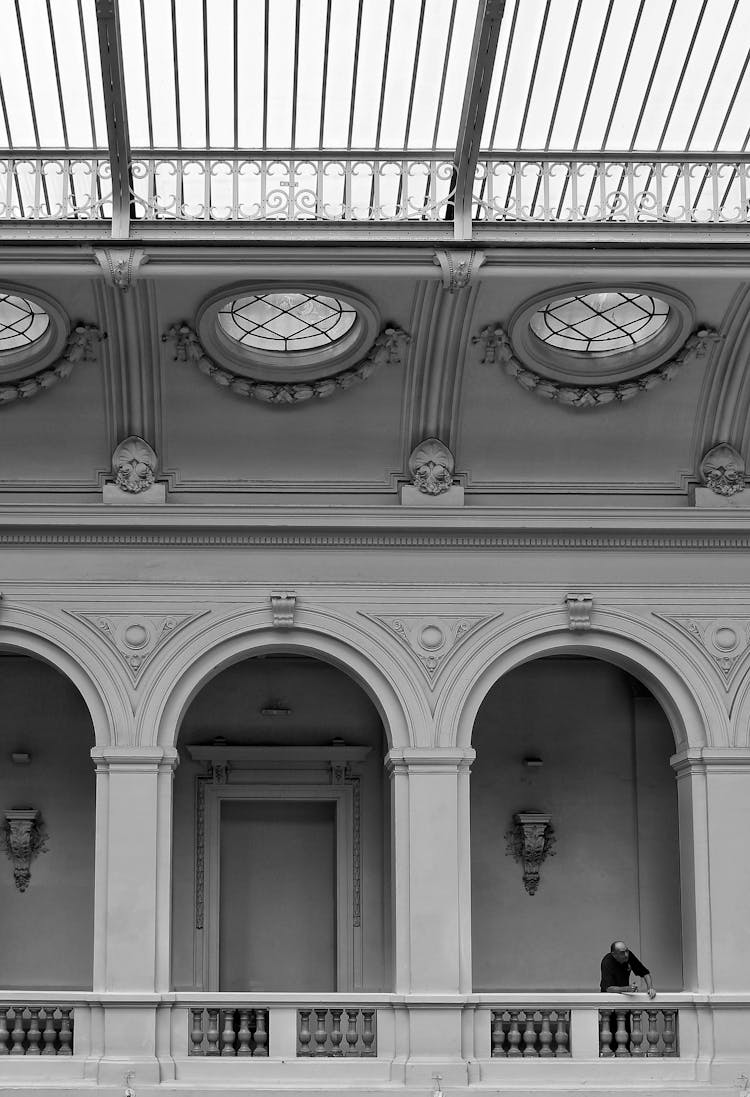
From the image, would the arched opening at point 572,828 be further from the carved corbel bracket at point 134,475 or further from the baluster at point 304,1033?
the carved corbel bracket at point 134,475

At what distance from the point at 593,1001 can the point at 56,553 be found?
714 cm

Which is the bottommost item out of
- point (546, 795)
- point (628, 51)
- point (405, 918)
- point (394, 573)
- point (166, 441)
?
point (405, 918)

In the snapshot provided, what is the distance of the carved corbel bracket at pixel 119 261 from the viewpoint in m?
15.7

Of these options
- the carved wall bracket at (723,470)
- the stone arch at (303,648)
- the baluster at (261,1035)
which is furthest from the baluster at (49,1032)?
the carved wall bracket at (723,470)

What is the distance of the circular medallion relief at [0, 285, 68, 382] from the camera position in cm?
1722

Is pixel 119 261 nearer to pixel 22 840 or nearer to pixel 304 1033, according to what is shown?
pixel 22 840

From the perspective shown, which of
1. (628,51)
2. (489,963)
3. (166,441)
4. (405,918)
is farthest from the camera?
(489,963)

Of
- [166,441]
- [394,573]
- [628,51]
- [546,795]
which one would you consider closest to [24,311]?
[166,441]

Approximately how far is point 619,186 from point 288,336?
12.5 feet

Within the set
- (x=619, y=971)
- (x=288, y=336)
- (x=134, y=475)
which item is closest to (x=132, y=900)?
(x=134, y=475)

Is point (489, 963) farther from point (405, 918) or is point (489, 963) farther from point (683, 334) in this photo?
point (683, 334)

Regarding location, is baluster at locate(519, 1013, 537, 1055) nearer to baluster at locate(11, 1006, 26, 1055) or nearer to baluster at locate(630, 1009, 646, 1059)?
baluster at locate(630, 1009, 646, 1059)

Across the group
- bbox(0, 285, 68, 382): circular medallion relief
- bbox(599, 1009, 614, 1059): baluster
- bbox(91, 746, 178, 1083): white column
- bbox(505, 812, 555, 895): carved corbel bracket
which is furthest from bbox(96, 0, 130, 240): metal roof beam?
bbox(599, 1009, 614, 1059): baluster

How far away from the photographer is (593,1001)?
54.0 ft
